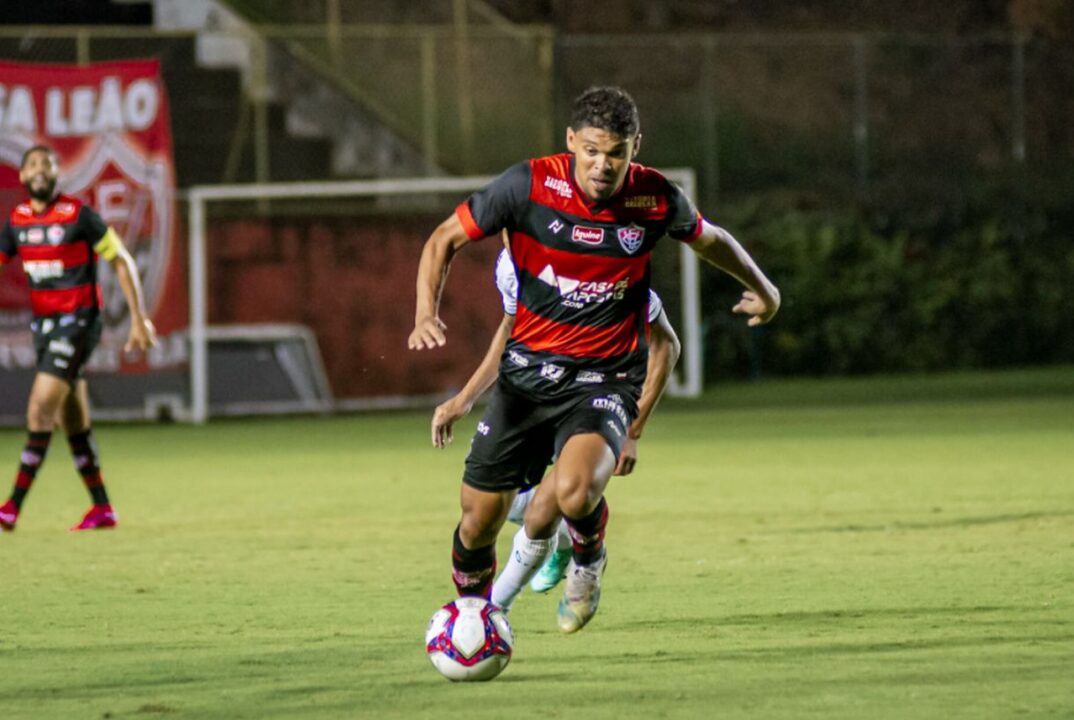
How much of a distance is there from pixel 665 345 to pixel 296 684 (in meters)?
2.09

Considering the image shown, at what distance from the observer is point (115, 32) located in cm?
2105

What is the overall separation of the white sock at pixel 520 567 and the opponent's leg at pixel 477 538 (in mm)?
289

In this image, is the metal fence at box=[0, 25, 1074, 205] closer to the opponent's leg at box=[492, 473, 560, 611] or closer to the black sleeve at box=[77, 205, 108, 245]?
the black sleeve at box=[77, 205, 108, 245]

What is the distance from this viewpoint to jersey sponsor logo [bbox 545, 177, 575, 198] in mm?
6863

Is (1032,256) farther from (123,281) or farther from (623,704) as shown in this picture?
(623,704)

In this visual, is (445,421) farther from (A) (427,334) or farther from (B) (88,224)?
(B) (88,224)

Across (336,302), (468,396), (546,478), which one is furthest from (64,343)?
(336,302)

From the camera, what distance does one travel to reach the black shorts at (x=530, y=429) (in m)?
6.89

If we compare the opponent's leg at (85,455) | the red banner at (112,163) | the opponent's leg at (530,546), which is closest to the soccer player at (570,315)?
the opponent's leg at (530,546)

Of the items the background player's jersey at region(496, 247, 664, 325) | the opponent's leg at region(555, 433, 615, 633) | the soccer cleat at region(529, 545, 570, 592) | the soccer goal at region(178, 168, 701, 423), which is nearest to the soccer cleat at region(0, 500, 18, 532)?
the soccer cleat at region(529, 545, 570, 592)

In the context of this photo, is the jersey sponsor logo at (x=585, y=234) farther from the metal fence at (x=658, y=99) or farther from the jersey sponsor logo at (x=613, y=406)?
the metal fence at (x=658, y=99)

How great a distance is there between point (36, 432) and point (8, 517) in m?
0.55

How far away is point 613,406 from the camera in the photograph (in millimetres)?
7004

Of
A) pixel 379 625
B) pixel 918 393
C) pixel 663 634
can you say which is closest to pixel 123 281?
pixel 379 625
